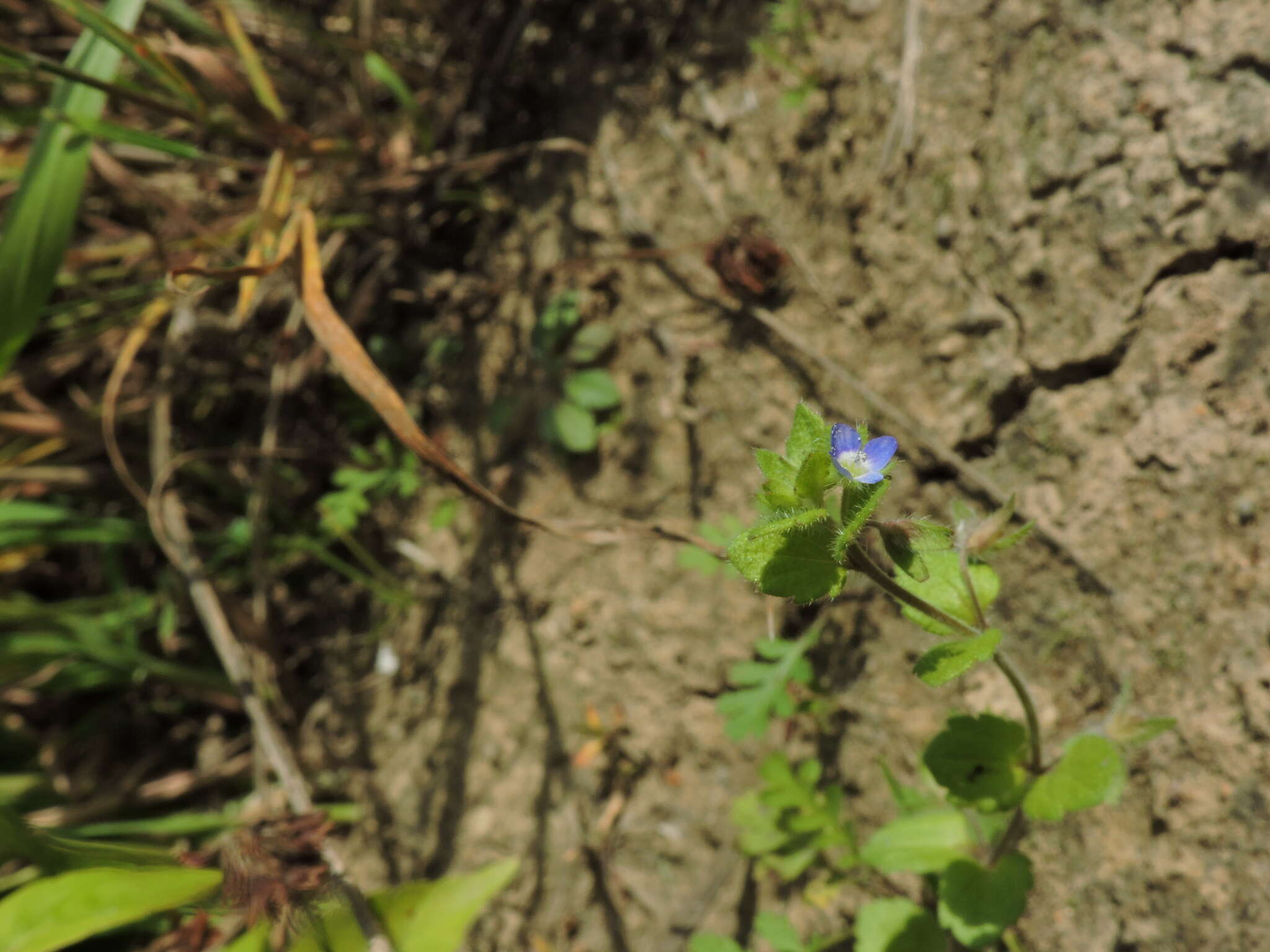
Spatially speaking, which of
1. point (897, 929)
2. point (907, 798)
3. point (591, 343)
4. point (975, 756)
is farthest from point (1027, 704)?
point (591, 343)

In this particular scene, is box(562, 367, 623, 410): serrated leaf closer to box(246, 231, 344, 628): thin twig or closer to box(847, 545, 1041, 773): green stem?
box(246, 231, 344, 628): thin twig

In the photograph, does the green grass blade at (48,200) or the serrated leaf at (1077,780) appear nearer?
the serrated leaf at (1077,780)

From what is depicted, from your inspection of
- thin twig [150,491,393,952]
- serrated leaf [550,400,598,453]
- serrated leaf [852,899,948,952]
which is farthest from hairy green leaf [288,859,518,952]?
serrated leaf [550,400,598,453]

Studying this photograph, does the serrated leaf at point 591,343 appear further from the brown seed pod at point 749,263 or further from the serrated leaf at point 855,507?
the serrated leaf at point 855,507

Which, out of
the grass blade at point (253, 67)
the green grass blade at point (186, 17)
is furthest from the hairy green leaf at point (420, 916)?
the green grass blade at point (186, 17)

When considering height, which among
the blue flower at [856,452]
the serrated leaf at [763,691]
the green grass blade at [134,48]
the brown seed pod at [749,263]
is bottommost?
the serrated leaf at [763,691]
